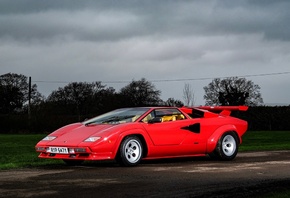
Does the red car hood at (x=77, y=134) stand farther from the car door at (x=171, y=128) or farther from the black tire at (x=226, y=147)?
the black tire at (x=226, y=147)

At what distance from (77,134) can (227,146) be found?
380cm

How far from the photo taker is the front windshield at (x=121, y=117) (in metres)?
11.6

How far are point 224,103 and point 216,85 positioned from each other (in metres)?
4.80

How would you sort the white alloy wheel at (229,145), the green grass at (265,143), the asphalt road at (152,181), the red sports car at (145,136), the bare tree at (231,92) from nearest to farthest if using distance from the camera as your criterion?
1. the asphalt road at (152,181)
2. the red sports car at (145,136)
3. the white alloy wheel at (229,145)
4. the green grass at (265,143)
5. the bare tree at (231,92)

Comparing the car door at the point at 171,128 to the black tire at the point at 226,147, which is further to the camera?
the black tire at the point at 226,147

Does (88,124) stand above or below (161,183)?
above

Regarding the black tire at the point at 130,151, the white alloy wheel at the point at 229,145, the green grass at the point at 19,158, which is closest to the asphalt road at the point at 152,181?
the black tire at the point at 130,151

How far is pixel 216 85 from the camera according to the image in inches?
3585

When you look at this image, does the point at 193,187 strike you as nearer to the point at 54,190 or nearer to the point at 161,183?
the point at 161,183

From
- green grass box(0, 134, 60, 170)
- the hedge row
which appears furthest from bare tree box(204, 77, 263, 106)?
green grass box(0, 134, 60, 170)

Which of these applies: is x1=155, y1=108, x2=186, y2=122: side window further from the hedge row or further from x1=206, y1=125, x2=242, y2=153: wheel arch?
the hedge row

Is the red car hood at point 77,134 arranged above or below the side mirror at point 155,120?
below

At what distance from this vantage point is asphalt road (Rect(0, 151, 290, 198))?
7.14m

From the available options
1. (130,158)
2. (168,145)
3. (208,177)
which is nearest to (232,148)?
(168,145)
